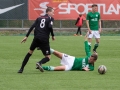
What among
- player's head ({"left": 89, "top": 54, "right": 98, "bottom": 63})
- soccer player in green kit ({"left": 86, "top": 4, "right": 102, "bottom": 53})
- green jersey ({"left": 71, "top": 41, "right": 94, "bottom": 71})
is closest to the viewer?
player's head ({"left": 89, "top": 54, "right": 98, "bottom": 63})

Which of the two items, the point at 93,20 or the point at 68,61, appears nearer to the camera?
the point at 68,61

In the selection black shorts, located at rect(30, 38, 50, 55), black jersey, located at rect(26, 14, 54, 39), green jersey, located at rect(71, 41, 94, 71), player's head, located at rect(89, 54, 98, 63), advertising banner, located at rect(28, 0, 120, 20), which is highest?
black jersey, located at rect(26, 14, 54, 39)

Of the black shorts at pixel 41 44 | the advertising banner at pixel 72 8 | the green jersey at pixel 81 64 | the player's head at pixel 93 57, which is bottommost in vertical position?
the advertising banner at pixel 72 8

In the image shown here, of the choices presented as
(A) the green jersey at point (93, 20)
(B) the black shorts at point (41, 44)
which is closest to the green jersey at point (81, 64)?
(B) the black shorts at point (41, 44)

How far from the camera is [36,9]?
36.8 meters

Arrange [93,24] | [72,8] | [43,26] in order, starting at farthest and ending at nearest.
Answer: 1. [72,8]
2. [93,24]
3. [43,26]

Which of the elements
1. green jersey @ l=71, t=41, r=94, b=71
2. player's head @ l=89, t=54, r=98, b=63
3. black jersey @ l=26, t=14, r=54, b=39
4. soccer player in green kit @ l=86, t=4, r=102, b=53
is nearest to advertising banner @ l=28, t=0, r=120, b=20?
soccer player in green kit @ l=86, t=4, r=102, b=53

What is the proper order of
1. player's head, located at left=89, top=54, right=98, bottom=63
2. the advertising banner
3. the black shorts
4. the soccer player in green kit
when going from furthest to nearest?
the advertising banner → the soccer player in green kit → the black shorts → player's head, located at left=89, top=54, right=98, bottom=63

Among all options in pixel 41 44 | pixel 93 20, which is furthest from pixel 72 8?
pixel 41 44

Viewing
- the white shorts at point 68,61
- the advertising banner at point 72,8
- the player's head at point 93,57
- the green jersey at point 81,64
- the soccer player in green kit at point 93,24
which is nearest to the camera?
the player's head at point 93,57

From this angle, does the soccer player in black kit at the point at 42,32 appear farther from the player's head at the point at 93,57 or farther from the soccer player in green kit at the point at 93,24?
the soccer player in green kit at the point at 93,24

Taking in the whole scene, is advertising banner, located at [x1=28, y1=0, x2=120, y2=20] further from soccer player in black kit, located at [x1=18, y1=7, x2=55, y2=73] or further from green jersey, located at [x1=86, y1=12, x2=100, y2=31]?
soccer player in black kit, located at [x1=18, y1=7, x2=55, y2=73]

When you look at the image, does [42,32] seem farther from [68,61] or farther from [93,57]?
[93,57]

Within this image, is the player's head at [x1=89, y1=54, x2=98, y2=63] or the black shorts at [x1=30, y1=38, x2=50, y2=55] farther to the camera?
the black shorts at [x1=30, y1=38, x2=50, y2=55]
